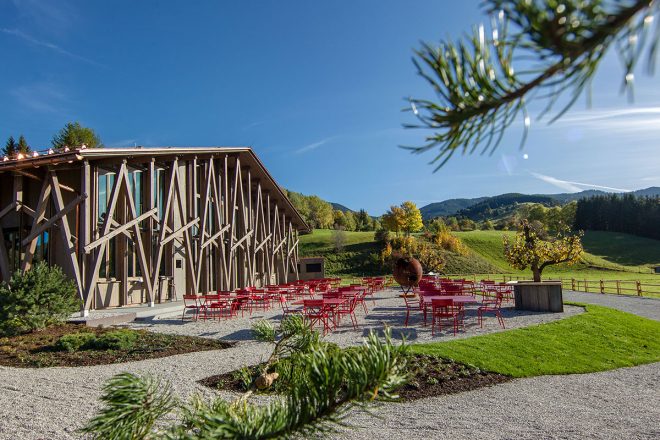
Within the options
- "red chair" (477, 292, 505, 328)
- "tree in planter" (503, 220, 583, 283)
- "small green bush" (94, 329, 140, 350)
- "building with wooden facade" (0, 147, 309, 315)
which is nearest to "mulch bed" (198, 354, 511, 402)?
"small green bush" (94, 329, 140, 350)

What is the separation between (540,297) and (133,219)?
15877 mm

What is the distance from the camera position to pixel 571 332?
40.0 ft

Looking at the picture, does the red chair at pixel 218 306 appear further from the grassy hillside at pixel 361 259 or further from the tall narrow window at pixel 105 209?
the grassy hillside at pixel 361 259

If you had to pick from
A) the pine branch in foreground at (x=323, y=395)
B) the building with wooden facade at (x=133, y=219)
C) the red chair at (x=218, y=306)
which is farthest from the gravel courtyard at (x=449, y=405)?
the building with wooden facade at (x=133, y=219)

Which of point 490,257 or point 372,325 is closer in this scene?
point 372,325

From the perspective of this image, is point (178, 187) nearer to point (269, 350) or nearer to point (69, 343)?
point (69, 343)

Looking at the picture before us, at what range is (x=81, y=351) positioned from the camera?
399 inches

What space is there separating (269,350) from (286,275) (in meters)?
26.2

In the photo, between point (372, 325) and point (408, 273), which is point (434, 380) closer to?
point (372, 325)

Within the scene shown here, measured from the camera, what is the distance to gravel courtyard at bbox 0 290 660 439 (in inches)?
220

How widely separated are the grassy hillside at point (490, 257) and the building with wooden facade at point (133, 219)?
3008 cm

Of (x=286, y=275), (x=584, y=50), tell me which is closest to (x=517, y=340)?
(x=584, y=50)

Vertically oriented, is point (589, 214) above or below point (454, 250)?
above

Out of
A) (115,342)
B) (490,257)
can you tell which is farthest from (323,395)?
(490,257)
